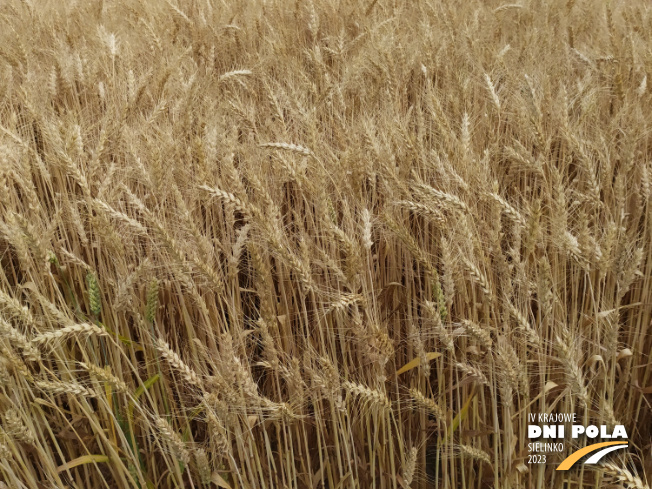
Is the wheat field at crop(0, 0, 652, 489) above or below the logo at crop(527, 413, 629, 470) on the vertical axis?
above

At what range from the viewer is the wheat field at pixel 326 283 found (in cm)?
130

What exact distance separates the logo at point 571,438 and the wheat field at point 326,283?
31 mm

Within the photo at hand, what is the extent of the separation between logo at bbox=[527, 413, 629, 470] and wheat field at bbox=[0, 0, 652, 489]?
3 centimetres

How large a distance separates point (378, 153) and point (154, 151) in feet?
1.96

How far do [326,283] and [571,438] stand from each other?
0.74 metres

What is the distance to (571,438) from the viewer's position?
140 centimetres

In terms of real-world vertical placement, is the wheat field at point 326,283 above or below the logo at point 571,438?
above

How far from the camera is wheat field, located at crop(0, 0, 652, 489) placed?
4.25ft

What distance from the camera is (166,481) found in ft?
5.16

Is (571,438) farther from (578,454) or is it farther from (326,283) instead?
(326,283)

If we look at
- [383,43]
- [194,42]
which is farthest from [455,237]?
[194,42]

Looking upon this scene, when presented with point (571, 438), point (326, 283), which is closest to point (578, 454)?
point (571, 438)

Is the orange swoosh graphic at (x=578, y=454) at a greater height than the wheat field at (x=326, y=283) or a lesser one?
lesser

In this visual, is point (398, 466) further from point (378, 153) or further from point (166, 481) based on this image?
point (378, 153)
